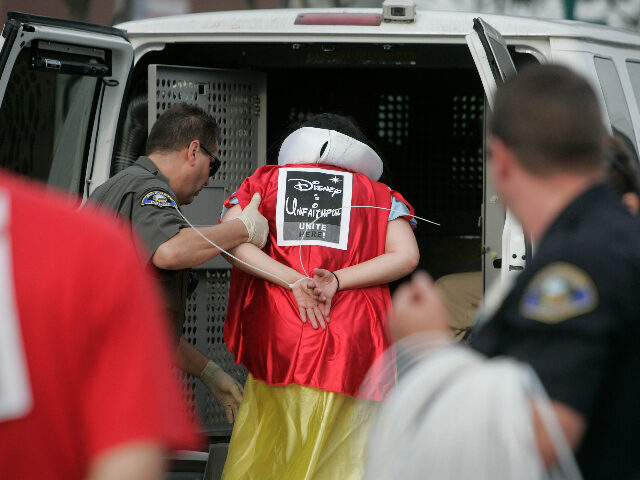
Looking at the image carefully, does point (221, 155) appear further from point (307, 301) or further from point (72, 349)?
point (72, 349)

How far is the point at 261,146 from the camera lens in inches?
205

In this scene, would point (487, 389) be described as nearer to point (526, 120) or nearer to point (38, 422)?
point (526, 120)

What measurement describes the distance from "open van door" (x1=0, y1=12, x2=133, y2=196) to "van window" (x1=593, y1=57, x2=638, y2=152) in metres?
2.14

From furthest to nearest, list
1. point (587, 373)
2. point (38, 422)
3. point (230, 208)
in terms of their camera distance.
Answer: point (230, 208), point (587, 373), point (38, 422)

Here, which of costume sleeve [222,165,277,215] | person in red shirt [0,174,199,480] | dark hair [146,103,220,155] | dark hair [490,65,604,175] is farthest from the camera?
dark hair [146,103,220,155]

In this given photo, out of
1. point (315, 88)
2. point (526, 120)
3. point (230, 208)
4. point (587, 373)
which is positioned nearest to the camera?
point (587, 373)

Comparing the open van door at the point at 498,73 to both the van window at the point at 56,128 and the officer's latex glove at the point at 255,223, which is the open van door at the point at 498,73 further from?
the van window at the point at 56,128

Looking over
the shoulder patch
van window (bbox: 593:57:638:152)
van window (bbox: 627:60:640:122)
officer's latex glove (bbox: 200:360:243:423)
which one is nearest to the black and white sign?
officer's latex glove (bbox: 200:360:243:423)

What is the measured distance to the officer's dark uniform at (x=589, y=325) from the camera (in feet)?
4.63

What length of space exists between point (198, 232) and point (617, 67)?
83.0 inches

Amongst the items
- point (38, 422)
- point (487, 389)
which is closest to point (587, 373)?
point (487, 389)

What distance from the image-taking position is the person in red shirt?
1120mm

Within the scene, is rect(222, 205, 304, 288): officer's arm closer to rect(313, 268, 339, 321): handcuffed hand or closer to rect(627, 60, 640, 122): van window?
rect(313, 268, 339, 321): handcuffed hand

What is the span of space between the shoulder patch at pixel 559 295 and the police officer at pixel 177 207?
2250mm
